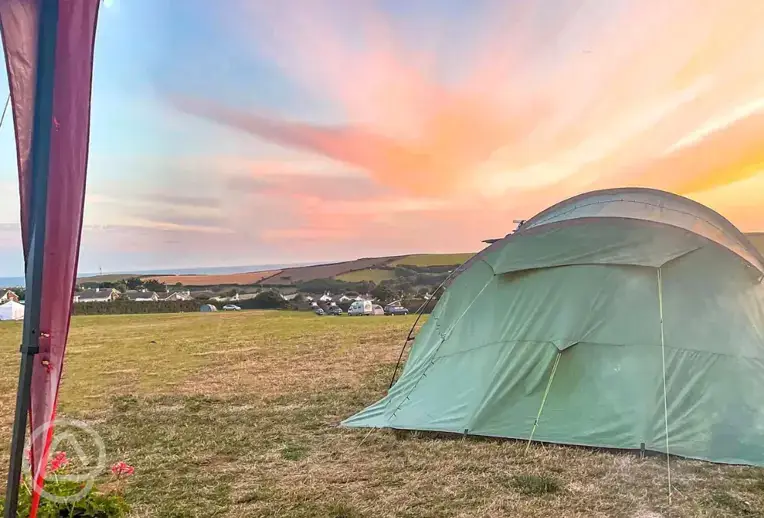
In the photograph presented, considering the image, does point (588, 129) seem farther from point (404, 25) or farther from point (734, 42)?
point (404, 25)

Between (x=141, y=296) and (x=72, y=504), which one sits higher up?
(x=141, y=296)

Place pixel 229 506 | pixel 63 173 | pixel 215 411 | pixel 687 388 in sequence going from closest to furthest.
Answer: pixel 63 173 < pixel 229 506 < pixel 687 388 < pixel 215 411

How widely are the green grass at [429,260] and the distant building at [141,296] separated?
1240 centimetres

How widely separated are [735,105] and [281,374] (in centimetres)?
816

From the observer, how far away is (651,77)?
26.6ft

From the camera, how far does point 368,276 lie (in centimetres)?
2292

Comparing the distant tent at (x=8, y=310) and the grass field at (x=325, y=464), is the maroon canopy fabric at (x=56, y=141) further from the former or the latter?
the distant tent at (x=8, y=310)

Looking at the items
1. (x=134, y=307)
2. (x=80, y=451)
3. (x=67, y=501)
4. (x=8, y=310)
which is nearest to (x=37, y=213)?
(x=67, y=501)

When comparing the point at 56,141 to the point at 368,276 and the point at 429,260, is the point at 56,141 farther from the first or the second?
the point at 368,276

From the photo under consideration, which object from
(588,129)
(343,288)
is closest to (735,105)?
(588,129)

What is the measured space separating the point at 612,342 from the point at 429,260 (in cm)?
1314

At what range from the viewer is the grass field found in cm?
408

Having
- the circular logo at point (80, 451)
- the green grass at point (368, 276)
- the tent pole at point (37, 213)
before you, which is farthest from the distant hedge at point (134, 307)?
the tent pole at point (37, 213)

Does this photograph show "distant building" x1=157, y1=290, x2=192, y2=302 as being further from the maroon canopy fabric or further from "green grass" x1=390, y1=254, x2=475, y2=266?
the maroon canopy fabric
